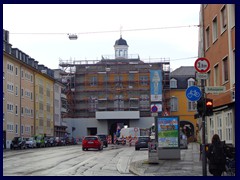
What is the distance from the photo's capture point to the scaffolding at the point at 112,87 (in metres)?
94.2

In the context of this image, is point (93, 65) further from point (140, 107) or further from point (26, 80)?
point (26, 80)

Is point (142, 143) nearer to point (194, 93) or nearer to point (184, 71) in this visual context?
point (194, 93)

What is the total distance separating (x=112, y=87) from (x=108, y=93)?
1422 millimetres

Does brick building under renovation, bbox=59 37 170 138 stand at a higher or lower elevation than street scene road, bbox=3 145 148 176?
higher

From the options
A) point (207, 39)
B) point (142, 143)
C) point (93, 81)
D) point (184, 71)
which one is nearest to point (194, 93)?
point (207, 39)

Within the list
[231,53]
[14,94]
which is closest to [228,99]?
[231,53]

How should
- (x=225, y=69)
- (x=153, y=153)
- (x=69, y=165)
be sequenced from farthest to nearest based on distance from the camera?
(x=225, y=69), (x=69, y=165), (x=153, y=153)

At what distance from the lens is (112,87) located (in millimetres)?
95000

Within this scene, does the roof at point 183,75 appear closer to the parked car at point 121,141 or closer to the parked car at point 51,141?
the parked car at point 121,141

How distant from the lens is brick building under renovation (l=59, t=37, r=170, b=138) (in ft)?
307

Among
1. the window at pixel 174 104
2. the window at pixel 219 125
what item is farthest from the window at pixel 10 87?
the window at pixel 219 125

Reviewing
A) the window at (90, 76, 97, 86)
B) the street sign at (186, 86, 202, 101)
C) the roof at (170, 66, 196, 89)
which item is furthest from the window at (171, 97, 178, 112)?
the street sign at (186, 86, 202, 101)

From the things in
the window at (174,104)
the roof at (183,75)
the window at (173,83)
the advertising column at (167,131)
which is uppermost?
the roof at (183,75)

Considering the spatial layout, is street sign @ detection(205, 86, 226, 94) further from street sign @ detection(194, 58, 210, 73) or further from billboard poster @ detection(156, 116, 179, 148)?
billboard poster @ detection(156, 116, 179, 148)
